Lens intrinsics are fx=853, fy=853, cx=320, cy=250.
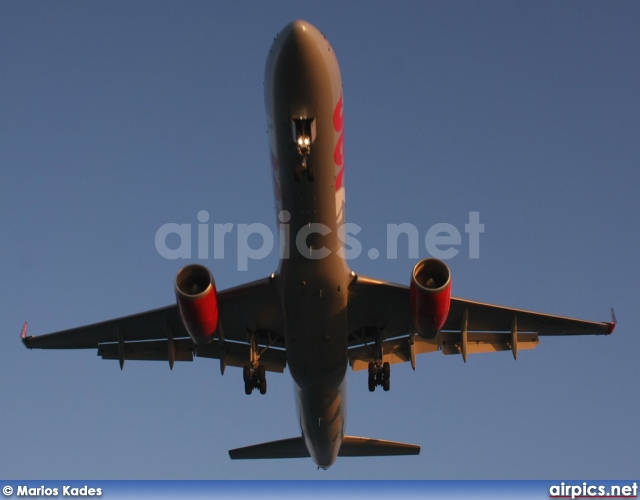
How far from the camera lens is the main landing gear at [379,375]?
24438 mm

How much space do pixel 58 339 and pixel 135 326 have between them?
245 centimetres

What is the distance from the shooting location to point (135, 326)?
25547mm

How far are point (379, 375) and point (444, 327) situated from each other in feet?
8.92

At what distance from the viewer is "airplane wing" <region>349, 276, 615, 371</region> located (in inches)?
922

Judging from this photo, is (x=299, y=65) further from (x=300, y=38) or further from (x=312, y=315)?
(x=312, y=315)

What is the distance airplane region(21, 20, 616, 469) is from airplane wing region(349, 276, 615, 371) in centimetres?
4

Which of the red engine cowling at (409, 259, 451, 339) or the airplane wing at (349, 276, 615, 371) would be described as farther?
the airplane wing at (349, 276, 615, 371)

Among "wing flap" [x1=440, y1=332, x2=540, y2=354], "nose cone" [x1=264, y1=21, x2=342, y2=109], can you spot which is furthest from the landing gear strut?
"nose cone" [x1=264, y1=21, x2=342, y2=109]

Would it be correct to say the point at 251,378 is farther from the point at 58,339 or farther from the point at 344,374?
the point at 58,339

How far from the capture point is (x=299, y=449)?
29.3m

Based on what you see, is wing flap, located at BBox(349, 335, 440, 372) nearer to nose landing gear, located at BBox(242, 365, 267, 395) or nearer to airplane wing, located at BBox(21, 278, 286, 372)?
airplane wing, located at BBox(21, 278, 286, 372)

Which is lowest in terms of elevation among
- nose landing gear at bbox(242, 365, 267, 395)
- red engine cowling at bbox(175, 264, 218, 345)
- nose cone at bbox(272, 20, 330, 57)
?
nose landing gear at bbox(242, 365, 267, 395)

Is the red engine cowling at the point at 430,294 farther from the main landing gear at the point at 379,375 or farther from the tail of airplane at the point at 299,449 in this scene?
the tail of airplane at the point at 299,449

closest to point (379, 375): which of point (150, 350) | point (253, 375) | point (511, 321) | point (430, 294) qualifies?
point (253, 375)
